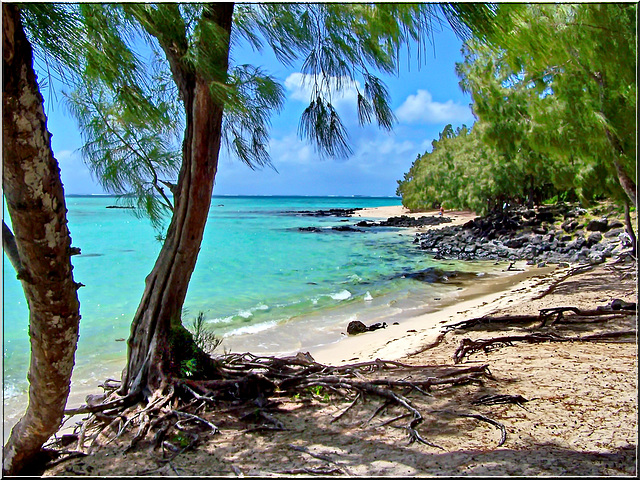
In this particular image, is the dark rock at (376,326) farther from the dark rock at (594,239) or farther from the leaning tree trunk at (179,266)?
the dark rock at (594,239)

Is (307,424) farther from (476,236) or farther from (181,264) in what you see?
(476,236)

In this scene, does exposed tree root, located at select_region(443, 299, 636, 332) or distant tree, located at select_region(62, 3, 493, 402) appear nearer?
distant tree, located at select_region(62, 3, 493, 402)

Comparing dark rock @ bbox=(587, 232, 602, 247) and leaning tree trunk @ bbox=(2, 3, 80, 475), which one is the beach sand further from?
dark rock @ bbox=(587, 232, 602, 247)

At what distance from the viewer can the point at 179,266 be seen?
3.84 meters

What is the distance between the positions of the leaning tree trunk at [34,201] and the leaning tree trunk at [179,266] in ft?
5.60

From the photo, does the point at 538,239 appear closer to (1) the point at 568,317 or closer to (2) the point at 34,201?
(1) the point at 568,317

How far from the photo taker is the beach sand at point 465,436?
2504mm

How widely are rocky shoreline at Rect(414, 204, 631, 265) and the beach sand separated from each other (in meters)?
10.7

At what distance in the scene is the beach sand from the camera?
8.21 ft

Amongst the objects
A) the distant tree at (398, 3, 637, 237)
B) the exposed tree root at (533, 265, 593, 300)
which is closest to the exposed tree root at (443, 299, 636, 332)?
the distant tree at (398, 3, 637, 237)

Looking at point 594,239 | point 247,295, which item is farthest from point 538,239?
point 247,295

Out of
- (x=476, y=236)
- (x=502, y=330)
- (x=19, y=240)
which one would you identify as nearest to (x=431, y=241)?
(x=476, y=236)

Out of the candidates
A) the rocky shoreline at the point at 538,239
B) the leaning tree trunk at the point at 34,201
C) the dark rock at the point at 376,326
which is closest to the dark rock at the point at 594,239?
the rocky shoreline at the point at 538,239

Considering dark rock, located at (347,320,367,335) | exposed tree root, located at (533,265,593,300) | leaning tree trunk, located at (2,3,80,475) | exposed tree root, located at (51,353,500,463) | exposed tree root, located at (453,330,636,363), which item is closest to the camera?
leaning tree trunk, located at (2,3,80,475)
